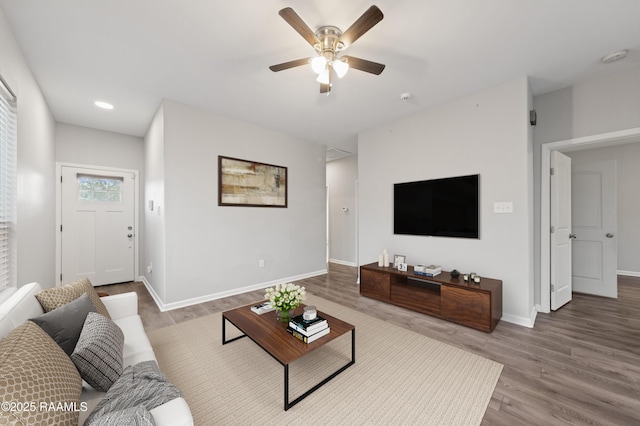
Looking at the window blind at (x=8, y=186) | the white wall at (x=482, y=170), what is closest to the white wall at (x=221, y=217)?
the window blind at (x=8, y=186)

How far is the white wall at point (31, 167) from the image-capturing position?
6.79ft

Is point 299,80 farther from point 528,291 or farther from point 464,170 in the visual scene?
point 528,291

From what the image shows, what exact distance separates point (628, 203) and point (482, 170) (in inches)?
169

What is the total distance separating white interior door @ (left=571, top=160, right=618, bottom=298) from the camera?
3533 mm

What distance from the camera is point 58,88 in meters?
2.95

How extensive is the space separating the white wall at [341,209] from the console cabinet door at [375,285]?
2.22 m

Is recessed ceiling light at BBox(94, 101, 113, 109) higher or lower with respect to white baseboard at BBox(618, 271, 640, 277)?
higher

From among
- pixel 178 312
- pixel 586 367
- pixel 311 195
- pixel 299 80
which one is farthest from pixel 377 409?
pixel 311 195

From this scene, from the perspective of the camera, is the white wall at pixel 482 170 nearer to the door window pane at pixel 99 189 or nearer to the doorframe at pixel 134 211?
the doorframe at pixel 134 211

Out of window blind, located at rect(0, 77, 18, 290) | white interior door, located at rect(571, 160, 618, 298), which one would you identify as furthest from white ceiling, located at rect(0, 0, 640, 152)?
white interior door, located at rect(571, 160, 618, 298)

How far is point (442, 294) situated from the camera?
2877mm

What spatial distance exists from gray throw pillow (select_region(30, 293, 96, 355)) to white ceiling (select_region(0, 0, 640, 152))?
2053 millimetres

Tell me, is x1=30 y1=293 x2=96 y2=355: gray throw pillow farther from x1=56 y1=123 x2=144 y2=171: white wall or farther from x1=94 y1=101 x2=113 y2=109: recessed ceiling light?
x1=56 y1=123 x2=144 y2=171: white wall

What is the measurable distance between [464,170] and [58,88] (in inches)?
196
